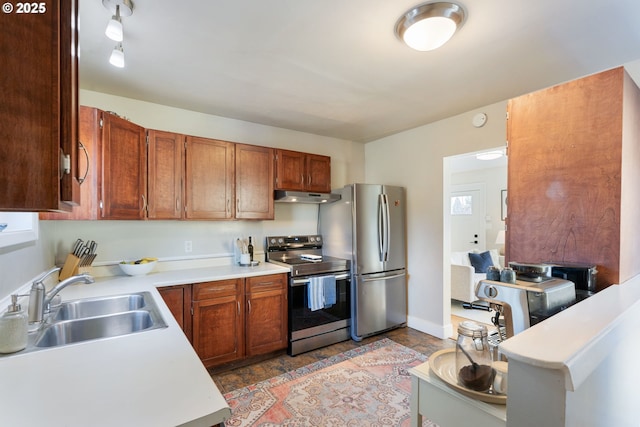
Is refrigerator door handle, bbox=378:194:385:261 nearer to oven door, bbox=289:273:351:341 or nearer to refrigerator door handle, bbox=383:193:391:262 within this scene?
refrigerator door handle, bbox=383:193:391:262

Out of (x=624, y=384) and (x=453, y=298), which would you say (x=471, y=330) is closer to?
(x=624, y=384)

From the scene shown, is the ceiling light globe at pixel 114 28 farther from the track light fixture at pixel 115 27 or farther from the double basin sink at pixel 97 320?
the double basin sink at pixel 97 320

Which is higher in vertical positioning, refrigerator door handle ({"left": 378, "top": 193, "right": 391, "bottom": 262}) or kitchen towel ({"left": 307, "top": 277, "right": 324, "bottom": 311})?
refrigerator door handle ({"left": 378, "top": 193, "right": 391, "bottom": 262})

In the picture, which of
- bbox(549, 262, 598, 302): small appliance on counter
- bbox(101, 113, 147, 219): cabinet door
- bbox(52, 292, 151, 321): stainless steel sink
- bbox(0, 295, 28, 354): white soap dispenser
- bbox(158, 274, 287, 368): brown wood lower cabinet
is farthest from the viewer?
bbox(158, 274, 287, 368): brown wood lower cabinet

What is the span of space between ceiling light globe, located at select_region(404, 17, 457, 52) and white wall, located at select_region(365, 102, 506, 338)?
1630 mm

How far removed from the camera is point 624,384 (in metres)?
1.16

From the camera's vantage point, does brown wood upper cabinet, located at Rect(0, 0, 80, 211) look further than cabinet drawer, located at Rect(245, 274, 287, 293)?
No

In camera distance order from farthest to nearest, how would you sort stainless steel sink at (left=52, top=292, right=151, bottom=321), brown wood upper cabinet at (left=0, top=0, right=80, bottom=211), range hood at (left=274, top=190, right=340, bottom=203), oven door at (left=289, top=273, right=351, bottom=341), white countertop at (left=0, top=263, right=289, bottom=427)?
range hood at (left=274, top=190, right=340, bottom=203) → oven door at (left=289, top=273, right=351, bottom=341) → stainless steel sink at (left=52, top=292, right=151, bottom=321) → white countertop at (left=0, top=263, right=289, bottom=427) → brown wood upper cabinet at (left=0, top=0, right=80, bottom=211)

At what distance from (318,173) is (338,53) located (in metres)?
1.69

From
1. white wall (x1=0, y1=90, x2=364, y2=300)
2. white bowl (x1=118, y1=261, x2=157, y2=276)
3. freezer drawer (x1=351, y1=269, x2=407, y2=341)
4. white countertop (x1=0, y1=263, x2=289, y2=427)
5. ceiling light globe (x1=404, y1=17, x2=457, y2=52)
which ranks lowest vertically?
freezer drawer (x1=351, y1=269, x2=407, y2=341)

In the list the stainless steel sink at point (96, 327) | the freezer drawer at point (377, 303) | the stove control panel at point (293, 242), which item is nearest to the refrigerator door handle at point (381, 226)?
the freezer drawer at point (377, 303)

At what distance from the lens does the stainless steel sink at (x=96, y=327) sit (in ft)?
4.69

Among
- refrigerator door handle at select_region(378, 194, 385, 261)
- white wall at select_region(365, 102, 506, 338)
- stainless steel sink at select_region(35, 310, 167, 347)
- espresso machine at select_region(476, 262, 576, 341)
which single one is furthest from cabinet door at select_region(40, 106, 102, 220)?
white wall at select_region(365, 102, 506, 338)

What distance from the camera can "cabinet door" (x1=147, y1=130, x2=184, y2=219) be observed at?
2.58m
